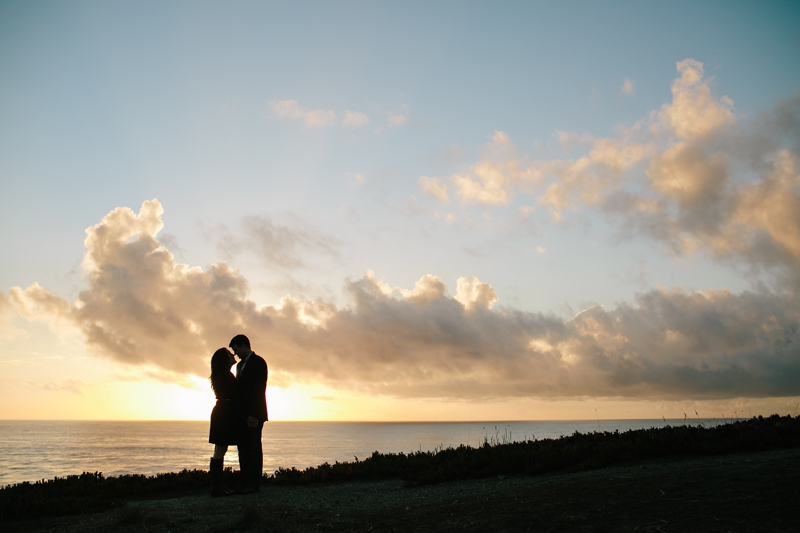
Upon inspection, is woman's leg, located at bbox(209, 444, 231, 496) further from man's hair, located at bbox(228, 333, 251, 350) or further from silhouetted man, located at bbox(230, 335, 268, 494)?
man's hair, located at bbox(228, 333, 251, 350)

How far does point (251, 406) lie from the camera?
9383mm

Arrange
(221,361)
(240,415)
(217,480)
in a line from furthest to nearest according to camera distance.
→ (221,361) < (240,415) < (217,480)

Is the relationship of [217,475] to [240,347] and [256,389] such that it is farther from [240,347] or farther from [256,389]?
[240,347]

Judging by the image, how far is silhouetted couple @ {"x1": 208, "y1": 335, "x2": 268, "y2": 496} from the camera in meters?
9.20

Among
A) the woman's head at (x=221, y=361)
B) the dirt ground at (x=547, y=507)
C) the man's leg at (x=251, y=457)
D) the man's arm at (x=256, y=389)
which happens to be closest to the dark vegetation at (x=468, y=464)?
the dirt ground at (x=547, y=507)

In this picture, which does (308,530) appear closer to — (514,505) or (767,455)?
(514,505)

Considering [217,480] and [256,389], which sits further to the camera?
[256,389]

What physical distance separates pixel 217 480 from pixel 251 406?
4.88ft

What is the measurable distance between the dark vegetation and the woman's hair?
288cm

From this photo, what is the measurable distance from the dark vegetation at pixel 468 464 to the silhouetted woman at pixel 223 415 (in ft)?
6.48

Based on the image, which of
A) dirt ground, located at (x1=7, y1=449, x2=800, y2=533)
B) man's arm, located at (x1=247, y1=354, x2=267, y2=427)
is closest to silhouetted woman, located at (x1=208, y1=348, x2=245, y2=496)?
man's arm, located at (x1=247, y1=354, x2=267, y2=427)

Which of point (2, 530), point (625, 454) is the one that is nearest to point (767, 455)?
point (625, 454)

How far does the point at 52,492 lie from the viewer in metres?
10.7

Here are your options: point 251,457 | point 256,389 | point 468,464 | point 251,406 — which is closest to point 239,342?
point 256,389
